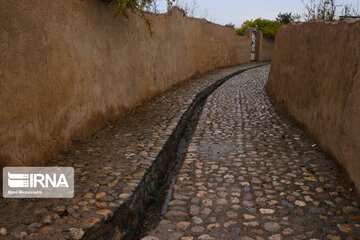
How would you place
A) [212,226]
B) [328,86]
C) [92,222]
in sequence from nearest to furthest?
[92,222] → [212,226] → [328,86]

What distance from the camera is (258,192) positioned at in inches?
131

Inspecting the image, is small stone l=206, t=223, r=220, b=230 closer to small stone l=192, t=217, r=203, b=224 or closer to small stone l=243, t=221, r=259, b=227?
small stone l=192, t=217, r=203, b=224

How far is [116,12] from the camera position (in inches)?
193

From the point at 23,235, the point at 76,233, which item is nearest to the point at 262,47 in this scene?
the point at 76,233

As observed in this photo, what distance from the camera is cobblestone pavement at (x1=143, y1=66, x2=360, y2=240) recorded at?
8.82 ft

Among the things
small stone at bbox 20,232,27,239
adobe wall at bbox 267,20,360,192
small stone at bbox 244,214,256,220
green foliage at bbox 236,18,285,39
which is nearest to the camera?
small stone at bbox 20,232,27,239

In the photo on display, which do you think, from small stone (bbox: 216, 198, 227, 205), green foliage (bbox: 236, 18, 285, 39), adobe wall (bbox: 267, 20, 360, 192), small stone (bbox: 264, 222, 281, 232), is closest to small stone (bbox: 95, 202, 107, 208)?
small stone (bbox: 216, 198, 227, 205)

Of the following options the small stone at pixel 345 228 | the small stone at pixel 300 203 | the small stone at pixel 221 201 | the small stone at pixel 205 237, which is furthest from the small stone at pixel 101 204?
the small stone at pixel 345 228

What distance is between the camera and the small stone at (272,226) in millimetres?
2685

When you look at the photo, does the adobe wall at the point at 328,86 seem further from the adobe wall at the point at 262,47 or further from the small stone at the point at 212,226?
the adobe wall at the point at 262,47

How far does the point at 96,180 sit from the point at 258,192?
1.64 meters

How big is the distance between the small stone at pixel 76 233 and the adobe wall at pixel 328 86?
8.32ft

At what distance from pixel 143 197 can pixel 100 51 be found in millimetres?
2284

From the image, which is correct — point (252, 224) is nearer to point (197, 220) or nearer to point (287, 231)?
point (287, 231)
